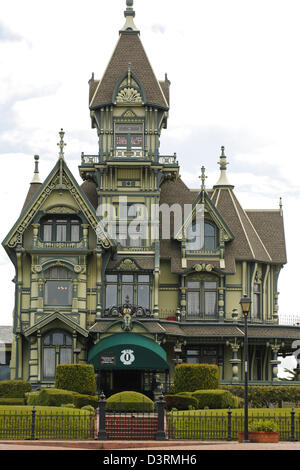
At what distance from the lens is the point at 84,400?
45312 millimetres

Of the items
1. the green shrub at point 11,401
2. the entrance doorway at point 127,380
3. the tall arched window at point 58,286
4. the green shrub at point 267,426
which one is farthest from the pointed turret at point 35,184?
the green shrub at point 267,426

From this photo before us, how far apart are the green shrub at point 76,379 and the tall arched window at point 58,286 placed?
6.69 metres

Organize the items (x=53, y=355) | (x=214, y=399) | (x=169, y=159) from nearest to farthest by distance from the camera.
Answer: (x=214, y=399) → (x=53, y=355) → (x=169, y=159)

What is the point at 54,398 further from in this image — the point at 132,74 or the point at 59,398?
the point at 132,74

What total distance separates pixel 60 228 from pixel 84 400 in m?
13.7

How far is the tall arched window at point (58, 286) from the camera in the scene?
55031 mm

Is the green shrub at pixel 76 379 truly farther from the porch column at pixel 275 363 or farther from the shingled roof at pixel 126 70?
the shingled roof at pixel 126 70

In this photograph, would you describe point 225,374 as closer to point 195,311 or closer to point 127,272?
point 195,311

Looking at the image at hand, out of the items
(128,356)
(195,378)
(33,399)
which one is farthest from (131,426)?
(128,356)

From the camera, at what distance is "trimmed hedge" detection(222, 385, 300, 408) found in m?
51.1

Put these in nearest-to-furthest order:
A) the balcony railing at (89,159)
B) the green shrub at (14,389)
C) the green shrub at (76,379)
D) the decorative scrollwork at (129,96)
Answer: the green shrub at (76,379), the green shrub at (14,389), the decorative scrollwork at (129,96), the balcony railing at (89,159)

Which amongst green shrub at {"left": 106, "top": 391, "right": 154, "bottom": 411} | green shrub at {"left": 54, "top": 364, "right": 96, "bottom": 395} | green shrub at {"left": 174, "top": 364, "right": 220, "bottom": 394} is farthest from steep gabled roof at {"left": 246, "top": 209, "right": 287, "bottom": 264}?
green shrub at {"left": 106, "top": 391, "right": 154, "bottom": 411}

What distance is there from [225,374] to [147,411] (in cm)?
1337
